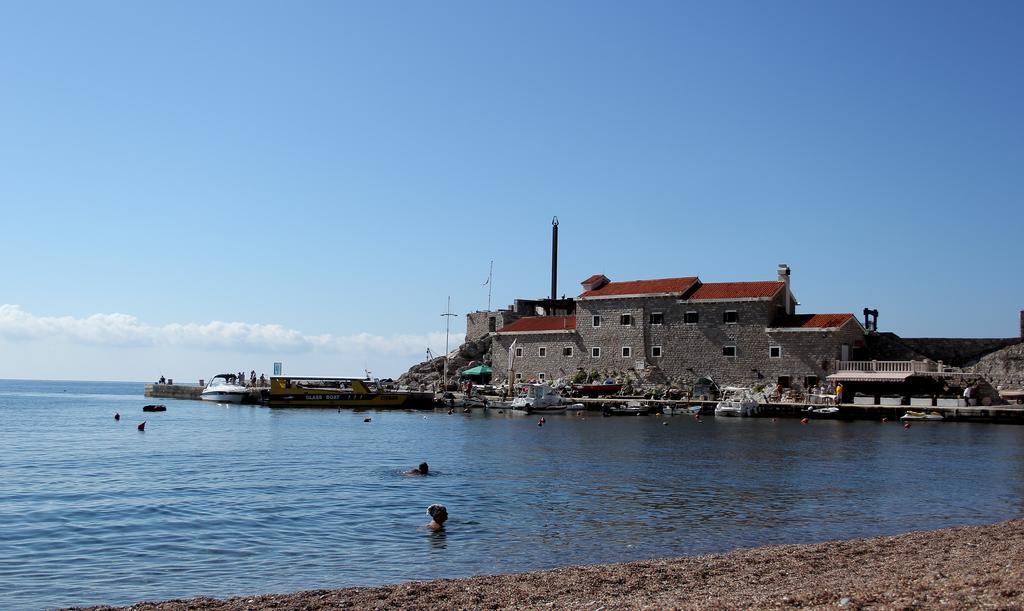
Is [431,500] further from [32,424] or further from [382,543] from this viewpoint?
[32,424]

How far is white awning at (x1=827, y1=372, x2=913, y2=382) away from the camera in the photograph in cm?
5612

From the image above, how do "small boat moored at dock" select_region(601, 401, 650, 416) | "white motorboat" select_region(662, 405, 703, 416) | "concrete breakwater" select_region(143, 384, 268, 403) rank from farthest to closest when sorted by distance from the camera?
"concrete breakwater" select_region(143, 384, 268, 403) → "white motorboat" select_region(662, 405, 703, 416) → "small boat moored at dock" select_region(601, 401, 650, 416)

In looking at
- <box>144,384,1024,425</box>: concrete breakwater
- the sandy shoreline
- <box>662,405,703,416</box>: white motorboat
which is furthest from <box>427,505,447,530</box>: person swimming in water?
<box>662,405,703,416</box>: white motorboat

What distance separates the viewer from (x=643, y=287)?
6931 centimetres

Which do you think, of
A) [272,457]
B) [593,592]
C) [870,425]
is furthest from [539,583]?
[870,425]

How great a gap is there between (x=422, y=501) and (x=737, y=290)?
47.4 meters

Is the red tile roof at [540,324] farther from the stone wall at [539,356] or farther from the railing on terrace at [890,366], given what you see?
the railing on terrace at [890,366]

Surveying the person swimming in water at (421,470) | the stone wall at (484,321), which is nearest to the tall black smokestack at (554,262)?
the stone wall at (484,321)

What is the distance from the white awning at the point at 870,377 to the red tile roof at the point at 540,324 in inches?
870

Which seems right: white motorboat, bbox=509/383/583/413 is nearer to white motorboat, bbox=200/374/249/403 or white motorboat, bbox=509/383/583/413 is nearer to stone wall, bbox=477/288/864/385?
stone wall, bbox=477/288/864/385

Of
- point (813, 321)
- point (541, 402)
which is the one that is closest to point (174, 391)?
point (541, 402)

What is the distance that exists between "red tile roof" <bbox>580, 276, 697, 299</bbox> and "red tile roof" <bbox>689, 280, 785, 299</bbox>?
115cm

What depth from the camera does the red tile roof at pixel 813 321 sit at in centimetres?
5931

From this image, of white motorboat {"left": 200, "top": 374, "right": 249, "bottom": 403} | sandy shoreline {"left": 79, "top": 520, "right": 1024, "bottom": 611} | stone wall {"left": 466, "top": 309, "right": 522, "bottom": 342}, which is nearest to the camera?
sandy shoreline {"left": 79, "top": 520, "right": 1024, "bottom": 611}
